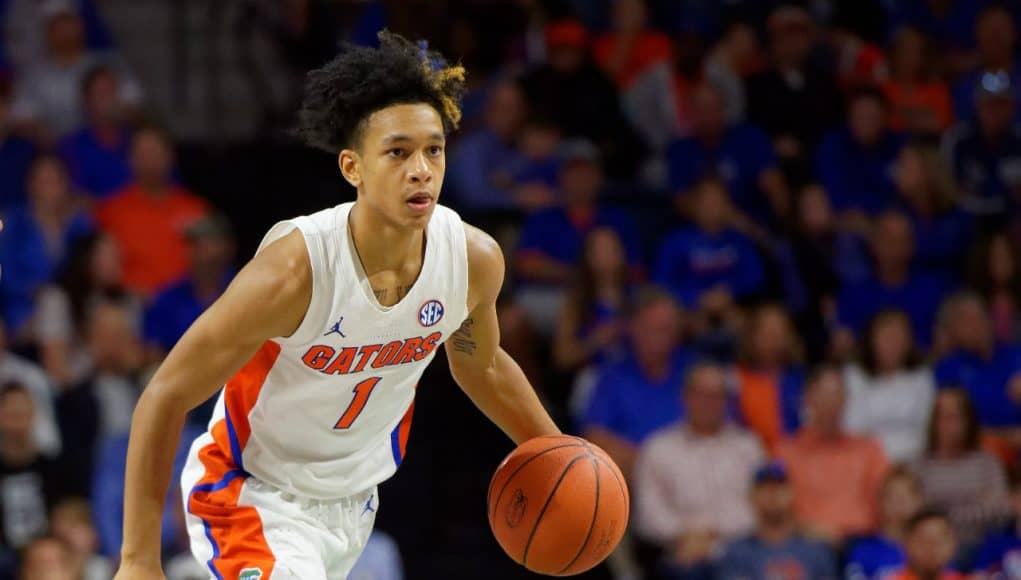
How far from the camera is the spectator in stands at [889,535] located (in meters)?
7.26

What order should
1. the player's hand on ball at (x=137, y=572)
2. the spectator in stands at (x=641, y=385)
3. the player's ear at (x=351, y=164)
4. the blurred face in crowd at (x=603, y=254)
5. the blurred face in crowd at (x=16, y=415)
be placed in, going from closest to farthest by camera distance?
the player's hand on ball at (x=137, y=572)
the player's ear at (x=351, y=164)
the blurred face in crowd at (x=16, y=415)
the spectator in stands at (x=641, y=385)
the blurred face in crowd at (x=603, y=254)

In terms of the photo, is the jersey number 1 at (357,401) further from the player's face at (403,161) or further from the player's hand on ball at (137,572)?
the player's hand on ball at (137,572)

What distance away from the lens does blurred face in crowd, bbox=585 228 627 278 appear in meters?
8.18

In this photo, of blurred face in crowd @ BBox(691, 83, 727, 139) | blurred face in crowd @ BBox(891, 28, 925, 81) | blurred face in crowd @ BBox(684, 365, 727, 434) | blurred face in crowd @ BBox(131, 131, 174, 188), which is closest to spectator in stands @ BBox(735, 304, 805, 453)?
blurred face in crowd @ BBox(684, 365, 727, 434)

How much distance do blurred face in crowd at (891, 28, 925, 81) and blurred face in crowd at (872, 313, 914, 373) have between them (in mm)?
2346

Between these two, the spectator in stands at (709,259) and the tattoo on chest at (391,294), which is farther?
the spectator in stands at (709,259)

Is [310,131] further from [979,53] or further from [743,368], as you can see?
[979,53]

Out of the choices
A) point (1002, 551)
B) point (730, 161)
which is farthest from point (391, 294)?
point (730, 161)

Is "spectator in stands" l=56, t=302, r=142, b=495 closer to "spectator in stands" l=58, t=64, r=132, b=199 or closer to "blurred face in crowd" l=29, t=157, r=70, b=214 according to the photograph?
"blurred face in crowd" l=29, t=157, r=70, b=214

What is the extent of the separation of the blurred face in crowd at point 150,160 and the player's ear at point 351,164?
4670mm

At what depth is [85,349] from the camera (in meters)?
7.90

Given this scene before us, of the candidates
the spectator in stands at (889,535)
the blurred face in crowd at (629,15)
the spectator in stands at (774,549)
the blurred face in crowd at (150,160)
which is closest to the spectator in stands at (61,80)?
the blurred face in crowd at (150,160)

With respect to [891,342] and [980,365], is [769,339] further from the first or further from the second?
[980,365]

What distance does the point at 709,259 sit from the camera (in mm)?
8516
